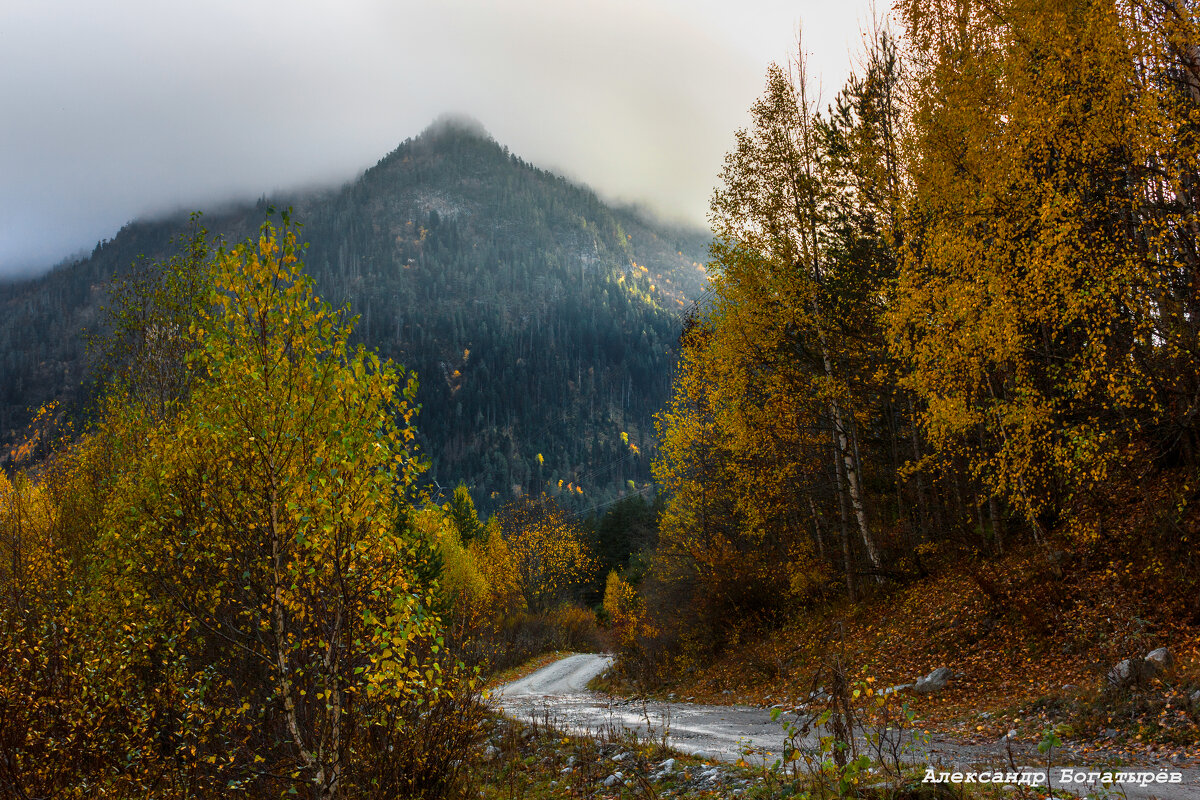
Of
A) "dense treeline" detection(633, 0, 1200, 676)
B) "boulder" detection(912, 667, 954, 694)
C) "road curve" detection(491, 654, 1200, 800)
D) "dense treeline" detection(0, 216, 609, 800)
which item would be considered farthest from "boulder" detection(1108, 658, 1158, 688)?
"dense treeline" detection(0, 216, 609, 800)

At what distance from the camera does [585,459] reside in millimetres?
196000

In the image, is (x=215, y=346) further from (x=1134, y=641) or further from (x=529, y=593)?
(x=529, y=593)

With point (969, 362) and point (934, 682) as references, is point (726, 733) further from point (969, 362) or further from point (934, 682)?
point (969, 362)

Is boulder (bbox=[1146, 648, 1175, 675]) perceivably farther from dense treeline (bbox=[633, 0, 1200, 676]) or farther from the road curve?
dense treeline (bbox=[633, 0, 1200, 676])

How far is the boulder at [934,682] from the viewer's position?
1067 centimetres

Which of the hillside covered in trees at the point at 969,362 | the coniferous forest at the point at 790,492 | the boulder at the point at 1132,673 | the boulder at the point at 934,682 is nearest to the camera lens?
the coniferous forest at the point at 790,492

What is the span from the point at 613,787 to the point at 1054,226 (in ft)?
32.6

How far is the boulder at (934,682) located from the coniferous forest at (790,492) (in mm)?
47

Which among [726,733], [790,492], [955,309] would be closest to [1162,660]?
[955,309]

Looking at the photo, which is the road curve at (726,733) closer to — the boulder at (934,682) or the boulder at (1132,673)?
the boulder at (1132,673)

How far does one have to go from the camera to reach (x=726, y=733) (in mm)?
10703

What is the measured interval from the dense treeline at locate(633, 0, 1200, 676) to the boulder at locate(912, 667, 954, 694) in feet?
9.71

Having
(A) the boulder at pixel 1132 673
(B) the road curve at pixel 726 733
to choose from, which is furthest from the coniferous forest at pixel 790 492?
(B) the road curve at pixel 726 733

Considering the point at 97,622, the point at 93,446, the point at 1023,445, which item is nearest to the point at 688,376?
the point at 1023,445
